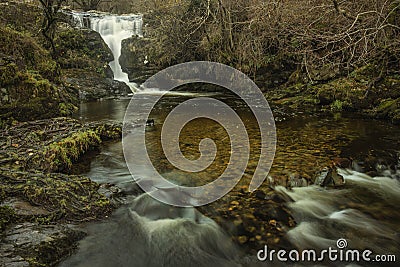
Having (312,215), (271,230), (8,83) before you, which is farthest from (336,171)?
(8,83)

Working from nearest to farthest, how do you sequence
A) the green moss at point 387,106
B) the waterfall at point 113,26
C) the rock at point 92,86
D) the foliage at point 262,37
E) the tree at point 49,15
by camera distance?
the green moss at point 387,106
the foliage at point 262,37
the tree at point 49,15
the rock at point 92,86
the waterfall at point 113,26

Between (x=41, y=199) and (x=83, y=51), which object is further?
(x=83, y=51)

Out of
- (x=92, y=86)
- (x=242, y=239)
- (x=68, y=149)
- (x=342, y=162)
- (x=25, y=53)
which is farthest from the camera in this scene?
(x=92, y=86)

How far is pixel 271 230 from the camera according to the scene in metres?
3.43

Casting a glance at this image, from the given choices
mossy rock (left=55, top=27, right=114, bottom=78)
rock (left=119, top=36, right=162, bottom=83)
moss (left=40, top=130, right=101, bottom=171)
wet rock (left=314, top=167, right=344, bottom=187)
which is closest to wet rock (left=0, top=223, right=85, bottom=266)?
moss (left=40, top=130, right=101, bottom=171)

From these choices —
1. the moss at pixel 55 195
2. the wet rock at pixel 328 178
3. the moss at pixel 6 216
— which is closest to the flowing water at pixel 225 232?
the wet rock at pixel 328 178

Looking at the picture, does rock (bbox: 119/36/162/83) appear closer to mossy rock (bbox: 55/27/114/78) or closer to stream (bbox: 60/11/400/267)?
mossy rock (bbox: 55/27/114/78)

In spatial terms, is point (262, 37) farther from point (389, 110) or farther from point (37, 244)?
point (37, 244)

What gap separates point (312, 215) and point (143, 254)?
7.45 feet

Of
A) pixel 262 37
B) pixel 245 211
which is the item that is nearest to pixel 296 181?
pixel 245 211

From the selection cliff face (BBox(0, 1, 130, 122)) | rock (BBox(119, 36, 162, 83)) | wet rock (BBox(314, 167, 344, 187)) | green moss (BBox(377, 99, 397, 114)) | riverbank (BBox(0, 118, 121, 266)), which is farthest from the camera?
rock (BBox(119, 36, 162, 83))

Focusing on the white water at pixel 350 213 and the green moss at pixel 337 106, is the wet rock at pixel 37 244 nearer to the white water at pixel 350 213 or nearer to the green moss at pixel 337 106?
the white water at pixel 350 213

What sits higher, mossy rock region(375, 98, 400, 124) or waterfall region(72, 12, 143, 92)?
waterfall region(72, 12, 143, 92)

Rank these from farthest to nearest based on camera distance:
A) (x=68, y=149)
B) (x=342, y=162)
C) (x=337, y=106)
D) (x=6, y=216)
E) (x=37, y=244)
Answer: (x=337, y=106)
(x=342, y=162)
(x=68, y=149)
(x=6, y=216)
(x=37, y=244)
